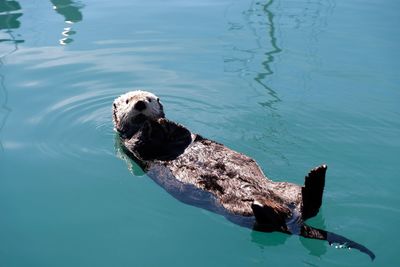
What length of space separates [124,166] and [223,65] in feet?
9.74

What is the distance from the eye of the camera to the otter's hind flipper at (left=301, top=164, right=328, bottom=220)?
325 cm

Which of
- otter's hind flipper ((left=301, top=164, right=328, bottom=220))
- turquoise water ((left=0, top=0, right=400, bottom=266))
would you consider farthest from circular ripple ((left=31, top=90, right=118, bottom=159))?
otter's hind flipper ((left=301, top=164, right=328, bottom=220))

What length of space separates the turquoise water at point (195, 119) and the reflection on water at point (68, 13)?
0.07 meters

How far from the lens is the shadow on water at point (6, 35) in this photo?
19.8 feet

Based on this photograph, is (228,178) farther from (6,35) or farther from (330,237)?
(6,35)

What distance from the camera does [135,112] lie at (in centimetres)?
487

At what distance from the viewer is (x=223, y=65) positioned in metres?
7.12

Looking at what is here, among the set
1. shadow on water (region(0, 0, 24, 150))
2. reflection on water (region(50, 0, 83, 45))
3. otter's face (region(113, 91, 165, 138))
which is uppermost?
otter's face (region(113, 91, 165, 138))

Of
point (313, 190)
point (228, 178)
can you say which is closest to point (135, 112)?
point (228, 178)

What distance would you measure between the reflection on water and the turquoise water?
7cm

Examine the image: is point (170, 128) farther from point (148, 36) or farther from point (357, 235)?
point (148, 36)

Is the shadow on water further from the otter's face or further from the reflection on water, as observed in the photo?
the otter's face

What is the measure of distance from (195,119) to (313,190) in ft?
7.98

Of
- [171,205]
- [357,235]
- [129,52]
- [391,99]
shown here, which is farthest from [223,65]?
[357,235]
